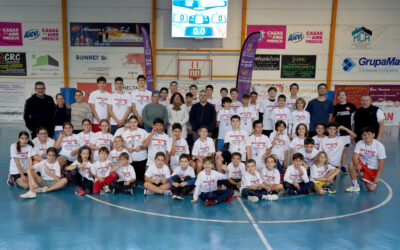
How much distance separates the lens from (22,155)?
5684mm

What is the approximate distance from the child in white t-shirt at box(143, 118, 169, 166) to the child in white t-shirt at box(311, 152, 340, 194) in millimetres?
2966

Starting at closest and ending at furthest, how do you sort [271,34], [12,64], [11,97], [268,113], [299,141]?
[299,141], [268,113], [271,34], [12,64], [11,97]

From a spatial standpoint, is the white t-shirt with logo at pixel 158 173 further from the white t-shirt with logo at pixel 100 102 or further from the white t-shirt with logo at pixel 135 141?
the white t-shirt with logo at pixel 100 102

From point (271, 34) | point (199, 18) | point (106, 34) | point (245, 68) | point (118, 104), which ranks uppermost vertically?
point (199, 18)

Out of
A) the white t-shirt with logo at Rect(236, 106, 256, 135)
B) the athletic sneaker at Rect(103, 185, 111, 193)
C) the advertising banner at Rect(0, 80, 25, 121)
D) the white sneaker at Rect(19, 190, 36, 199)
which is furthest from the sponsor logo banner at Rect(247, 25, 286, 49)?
the white sneaker at Rect(19, 190, 36, 199)

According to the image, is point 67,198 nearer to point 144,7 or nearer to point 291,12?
point 144,7

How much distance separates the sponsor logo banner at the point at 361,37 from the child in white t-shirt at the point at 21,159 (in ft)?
44.6

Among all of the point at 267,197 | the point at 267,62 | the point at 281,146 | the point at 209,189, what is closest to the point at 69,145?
the point at 209,189

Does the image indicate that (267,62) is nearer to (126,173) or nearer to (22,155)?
(126,173)

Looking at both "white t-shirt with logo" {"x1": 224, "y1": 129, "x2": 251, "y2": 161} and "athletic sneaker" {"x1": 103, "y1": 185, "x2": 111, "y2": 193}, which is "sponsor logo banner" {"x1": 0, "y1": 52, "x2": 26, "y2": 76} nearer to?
"athletic sneaker" {"x1": 103, "y1": 185, "x2": 111, "y2": 193}

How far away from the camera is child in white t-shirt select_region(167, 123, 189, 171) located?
19.7ft

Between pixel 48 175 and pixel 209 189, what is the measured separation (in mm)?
3087

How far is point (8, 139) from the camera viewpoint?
33.5 feet

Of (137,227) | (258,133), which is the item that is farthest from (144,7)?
(137,227)
